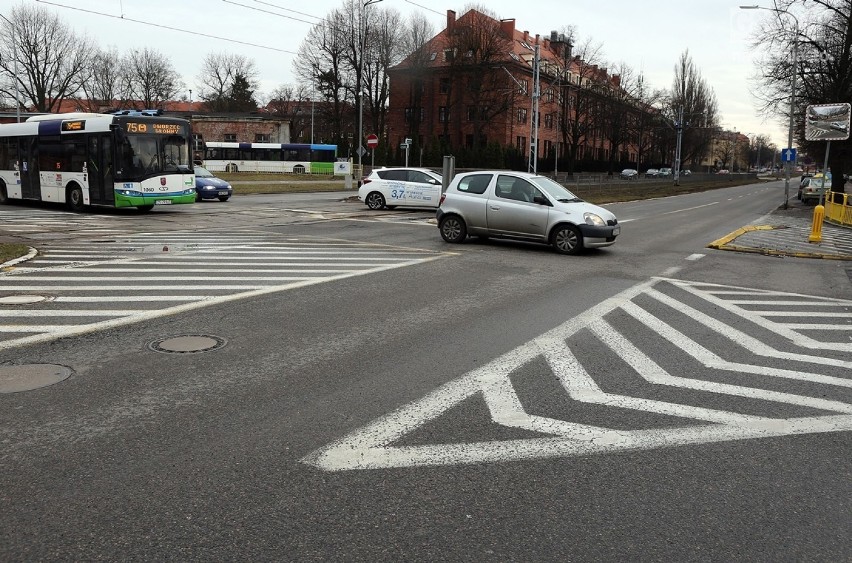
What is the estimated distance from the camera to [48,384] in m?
5.34

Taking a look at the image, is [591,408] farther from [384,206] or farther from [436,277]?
[384,206]

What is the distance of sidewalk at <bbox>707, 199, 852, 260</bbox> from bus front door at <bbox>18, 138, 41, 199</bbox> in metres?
21.9

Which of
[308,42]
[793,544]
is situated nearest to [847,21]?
[793,544]

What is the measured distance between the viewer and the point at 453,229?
15.7 metres

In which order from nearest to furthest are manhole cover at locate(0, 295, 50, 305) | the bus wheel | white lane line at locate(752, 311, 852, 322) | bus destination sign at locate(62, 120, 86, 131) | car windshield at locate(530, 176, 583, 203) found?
manhole cover at locate(0, 295, 50, 305), white lane line at locate(752, 311, 852, 322), car windshield at locate(530, 176, 583, 203), bus destination sign at locate(62, 120, 86, 131), the bus wheel

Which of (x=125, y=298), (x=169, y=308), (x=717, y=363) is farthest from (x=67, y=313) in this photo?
(x=717, y=363)

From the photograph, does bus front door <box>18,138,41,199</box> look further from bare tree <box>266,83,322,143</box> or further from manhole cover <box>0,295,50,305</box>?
bare tree <box>266,83,322,143</box>

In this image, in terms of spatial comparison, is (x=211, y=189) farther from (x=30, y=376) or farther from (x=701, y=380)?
(x=701, y=380)

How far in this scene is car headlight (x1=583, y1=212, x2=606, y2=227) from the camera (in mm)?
14188

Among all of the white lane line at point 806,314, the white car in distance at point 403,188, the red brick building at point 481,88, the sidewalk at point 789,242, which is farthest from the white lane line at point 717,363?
the red brick building at point 481,88

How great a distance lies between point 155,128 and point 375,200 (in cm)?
894

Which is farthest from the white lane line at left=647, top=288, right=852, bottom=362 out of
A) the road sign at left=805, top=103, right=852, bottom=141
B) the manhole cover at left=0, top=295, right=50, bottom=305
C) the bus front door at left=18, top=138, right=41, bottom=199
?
the bus front door at left=18, top=138, right=41, bottom=199

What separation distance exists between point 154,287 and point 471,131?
66.9 metres

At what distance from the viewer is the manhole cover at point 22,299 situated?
835cm
